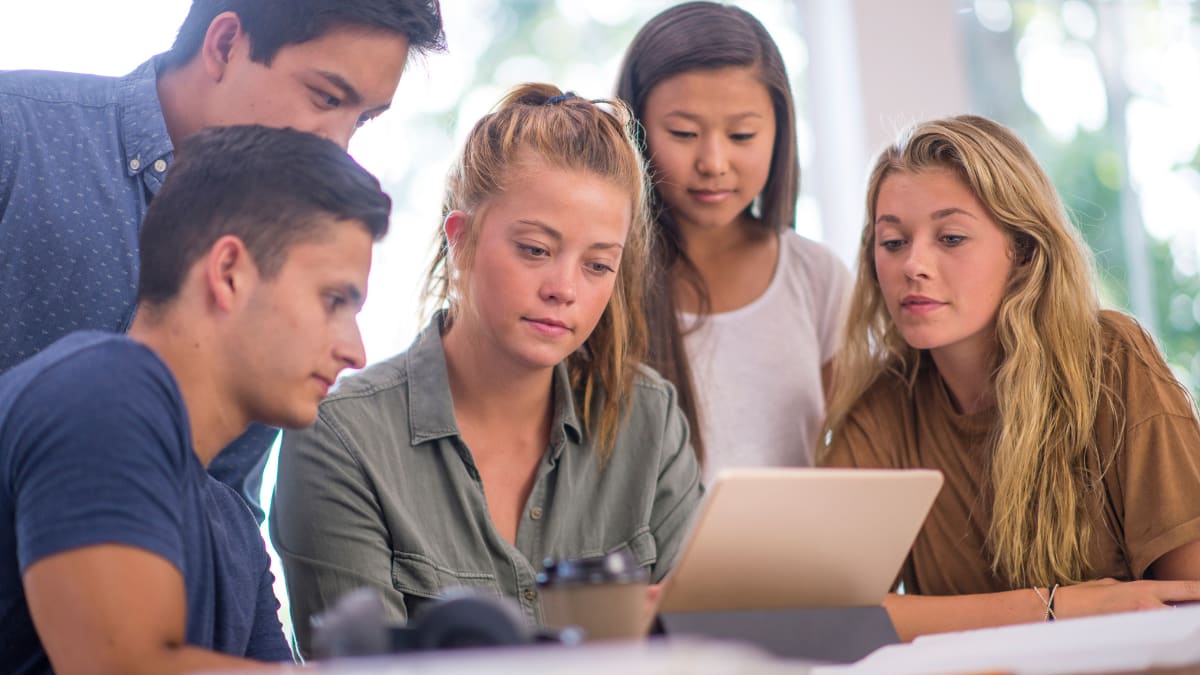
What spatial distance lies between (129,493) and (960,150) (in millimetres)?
1284

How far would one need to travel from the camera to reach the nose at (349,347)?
106 cm

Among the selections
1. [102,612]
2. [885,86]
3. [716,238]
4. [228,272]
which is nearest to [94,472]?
[102,612]

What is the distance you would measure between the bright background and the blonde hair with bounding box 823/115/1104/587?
843 mm

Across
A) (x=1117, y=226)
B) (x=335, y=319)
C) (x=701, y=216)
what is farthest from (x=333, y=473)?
(x=1117, y=226)

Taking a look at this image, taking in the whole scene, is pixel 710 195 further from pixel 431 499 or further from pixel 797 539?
pixel 797 539

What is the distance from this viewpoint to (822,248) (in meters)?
2.16

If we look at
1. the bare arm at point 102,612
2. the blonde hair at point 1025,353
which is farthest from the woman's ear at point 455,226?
the bare arm at point 102,612

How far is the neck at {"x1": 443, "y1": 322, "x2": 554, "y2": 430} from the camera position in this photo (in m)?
1.56

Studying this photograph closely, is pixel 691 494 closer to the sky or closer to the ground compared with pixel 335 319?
closer to the ground

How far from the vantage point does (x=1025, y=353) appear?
172cm

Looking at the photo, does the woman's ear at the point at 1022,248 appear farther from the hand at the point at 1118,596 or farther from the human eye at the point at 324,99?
the human eye at the point at 324,99

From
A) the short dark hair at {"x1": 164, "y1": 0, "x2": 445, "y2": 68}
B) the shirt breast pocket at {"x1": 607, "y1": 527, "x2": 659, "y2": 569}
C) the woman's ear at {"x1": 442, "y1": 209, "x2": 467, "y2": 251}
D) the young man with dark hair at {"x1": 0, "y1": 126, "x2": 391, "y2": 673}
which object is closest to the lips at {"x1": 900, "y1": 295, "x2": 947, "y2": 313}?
the shirt breast pocket at {"x1": 607, "y1": 527, "x2": 659, "y2": 569}

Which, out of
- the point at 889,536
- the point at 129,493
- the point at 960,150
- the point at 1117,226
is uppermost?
the point at 960,150

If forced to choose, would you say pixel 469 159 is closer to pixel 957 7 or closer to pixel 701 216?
pixel 701 216
